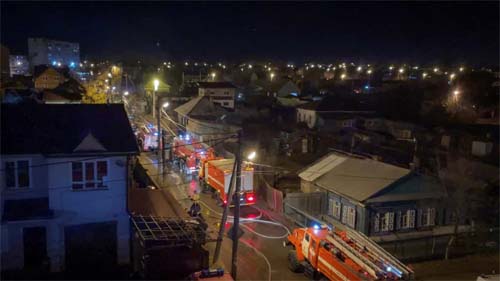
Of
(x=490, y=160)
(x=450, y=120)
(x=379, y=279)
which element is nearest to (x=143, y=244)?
(x=379, y=279)

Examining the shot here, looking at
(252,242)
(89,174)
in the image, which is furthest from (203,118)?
(89,174)

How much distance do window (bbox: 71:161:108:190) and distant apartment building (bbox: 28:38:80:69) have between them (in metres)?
102

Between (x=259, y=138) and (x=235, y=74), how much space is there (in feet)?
200

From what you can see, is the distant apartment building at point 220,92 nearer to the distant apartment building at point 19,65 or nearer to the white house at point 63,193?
the white house at point 63,193

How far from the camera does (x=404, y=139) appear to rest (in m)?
35.9

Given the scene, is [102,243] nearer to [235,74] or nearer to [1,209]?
[1,209]

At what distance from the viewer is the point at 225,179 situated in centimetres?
2145

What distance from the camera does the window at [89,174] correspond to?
12.0 meters

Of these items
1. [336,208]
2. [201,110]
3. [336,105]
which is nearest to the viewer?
[336,208]

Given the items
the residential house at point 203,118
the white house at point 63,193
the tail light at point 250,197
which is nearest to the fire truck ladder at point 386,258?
the white house at point 63,193

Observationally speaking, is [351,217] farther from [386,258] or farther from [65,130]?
[65,130]

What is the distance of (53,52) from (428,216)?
123593 millimetres

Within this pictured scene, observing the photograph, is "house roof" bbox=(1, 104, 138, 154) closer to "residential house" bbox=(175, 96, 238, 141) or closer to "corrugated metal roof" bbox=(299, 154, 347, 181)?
"corrugated metal roof" bbox=(299, 154, 347, 181)

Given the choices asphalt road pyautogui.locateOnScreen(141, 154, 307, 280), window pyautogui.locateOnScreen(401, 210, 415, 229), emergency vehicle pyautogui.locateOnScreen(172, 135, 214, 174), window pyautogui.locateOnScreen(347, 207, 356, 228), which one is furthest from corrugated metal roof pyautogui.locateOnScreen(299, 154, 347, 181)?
emergency vehicle pyautogui.locateOnScreen(172, 135, 214, 174)
